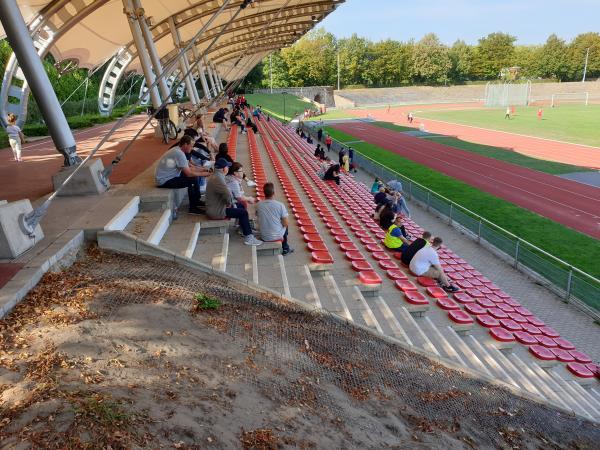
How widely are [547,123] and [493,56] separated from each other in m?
74.2

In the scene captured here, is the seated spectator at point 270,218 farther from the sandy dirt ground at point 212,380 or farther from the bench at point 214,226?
the sandy dirt ground at point 212,380

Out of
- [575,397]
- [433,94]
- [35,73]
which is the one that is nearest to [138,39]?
[35,73]

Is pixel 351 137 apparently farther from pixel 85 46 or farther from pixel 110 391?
pixel 110 391

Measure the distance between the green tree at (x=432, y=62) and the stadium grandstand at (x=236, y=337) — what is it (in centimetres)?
11052

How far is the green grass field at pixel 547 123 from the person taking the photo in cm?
4356

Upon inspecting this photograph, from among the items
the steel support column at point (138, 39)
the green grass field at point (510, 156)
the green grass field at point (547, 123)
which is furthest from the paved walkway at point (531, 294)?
the green grass field at point (547, 123)

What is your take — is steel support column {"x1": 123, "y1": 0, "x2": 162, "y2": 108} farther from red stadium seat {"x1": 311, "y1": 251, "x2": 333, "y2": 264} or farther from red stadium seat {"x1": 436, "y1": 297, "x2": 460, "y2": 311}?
red stadium seat {"x1": 436, "y1": 297, "x2": 460, "y2": 311}

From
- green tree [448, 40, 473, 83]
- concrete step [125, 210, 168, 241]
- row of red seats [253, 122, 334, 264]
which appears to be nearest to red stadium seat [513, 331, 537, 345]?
row of red seats [253, 122, 334, 264]

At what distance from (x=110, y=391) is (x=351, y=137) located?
4633cm

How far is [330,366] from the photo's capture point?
5137 millimetres

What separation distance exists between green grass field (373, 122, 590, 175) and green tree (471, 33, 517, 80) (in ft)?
276

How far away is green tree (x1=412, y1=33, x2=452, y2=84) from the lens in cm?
11088

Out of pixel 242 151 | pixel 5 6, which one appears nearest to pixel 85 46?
pixel 242 151

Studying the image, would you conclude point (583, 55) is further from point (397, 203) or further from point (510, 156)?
point (397, 203)
